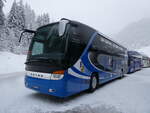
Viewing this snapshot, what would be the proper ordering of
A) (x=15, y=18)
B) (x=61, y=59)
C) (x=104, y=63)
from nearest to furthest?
1. (x=61, y=59)
2. (x=104, y=63)
3. (x=15, y=18)

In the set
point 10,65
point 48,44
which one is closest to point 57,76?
point 48,44

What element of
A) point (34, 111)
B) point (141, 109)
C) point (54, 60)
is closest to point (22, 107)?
point (34, 111)

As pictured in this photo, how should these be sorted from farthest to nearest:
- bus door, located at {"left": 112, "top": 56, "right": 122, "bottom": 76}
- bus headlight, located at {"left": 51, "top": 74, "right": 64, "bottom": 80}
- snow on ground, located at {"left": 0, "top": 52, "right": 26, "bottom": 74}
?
snow on ground, located at {"left": 0, "top": 52, "right": 26, "bottom": 74} < bus door, located at {"left": 112, "top": 56, "right": 122, "bottom": 76} < bus headlight, located at {"left": 51, "top": 74, "right": 64, "bottom": 80}

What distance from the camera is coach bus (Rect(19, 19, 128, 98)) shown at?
171 inches

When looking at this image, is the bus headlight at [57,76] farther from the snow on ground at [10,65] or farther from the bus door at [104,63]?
the snow on ground at [10,65]

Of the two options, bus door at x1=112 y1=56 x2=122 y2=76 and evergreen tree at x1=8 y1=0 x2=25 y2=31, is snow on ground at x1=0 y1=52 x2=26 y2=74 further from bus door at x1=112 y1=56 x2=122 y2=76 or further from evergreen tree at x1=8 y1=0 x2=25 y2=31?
evergreen tree at x1=8 y1=0 x2=25 y2=31

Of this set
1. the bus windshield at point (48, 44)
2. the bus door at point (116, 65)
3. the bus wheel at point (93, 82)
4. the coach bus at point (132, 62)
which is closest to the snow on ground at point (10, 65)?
the bus windshield at point (48, 44)

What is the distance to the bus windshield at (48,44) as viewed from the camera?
176 inches

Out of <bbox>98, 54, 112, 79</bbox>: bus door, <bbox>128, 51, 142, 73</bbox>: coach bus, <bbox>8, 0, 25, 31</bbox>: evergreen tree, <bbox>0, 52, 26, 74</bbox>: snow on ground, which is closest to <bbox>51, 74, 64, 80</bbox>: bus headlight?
<bbox>98, 54, 112, 79</bbox>: bus door

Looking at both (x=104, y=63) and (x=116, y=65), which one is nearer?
(x=104, y=63)

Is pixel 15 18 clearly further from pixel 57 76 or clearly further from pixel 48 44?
pixel 57 76

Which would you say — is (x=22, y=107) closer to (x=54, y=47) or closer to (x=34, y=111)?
(x=34, y=111)

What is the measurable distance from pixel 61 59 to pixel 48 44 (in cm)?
97

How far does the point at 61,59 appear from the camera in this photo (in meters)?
4.30
